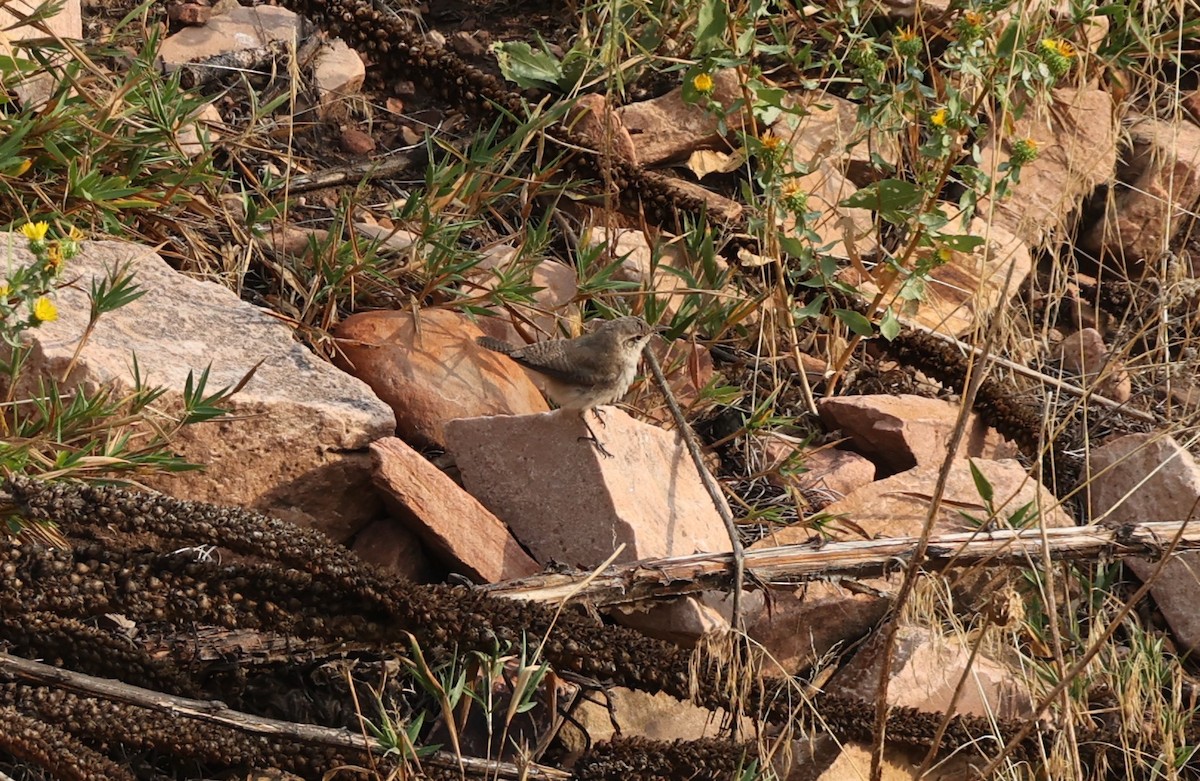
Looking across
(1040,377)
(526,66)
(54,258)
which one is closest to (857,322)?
(1040,377)

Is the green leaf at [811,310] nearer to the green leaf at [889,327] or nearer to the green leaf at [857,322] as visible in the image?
the green leaf at [857,322]

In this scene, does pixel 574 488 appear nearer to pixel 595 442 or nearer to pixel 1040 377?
pixel 595 442

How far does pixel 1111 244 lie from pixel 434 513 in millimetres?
3871

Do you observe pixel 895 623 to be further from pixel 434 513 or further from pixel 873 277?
pixel 873 277

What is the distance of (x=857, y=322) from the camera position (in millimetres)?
5406

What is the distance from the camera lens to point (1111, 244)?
6617 millimetres

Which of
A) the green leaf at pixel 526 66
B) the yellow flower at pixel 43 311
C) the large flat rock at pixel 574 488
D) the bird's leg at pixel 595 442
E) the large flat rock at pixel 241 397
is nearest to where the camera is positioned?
the yellow flower at pixel 43 311

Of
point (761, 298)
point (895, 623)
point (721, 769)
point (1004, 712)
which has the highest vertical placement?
point (895, 623)

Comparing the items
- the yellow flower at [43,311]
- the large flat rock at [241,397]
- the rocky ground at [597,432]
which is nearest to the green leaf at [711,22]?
the rocky ground at [597,432]

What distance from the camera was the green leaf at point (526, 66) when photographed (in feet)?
19.4

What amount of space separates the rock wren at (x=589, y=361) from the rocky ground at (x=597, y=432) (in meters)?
0.12

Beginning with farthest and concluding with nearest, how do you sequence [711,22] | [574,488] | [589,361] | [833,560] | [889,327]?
1. [889,327]
2. [711,22]
3. [589,361]
4. [574,488]
5. [833,560]

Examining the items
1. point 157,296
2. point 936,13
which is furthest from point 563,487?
point 936,13

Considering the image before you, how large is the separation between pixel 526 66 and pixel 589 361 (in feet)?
5.50
